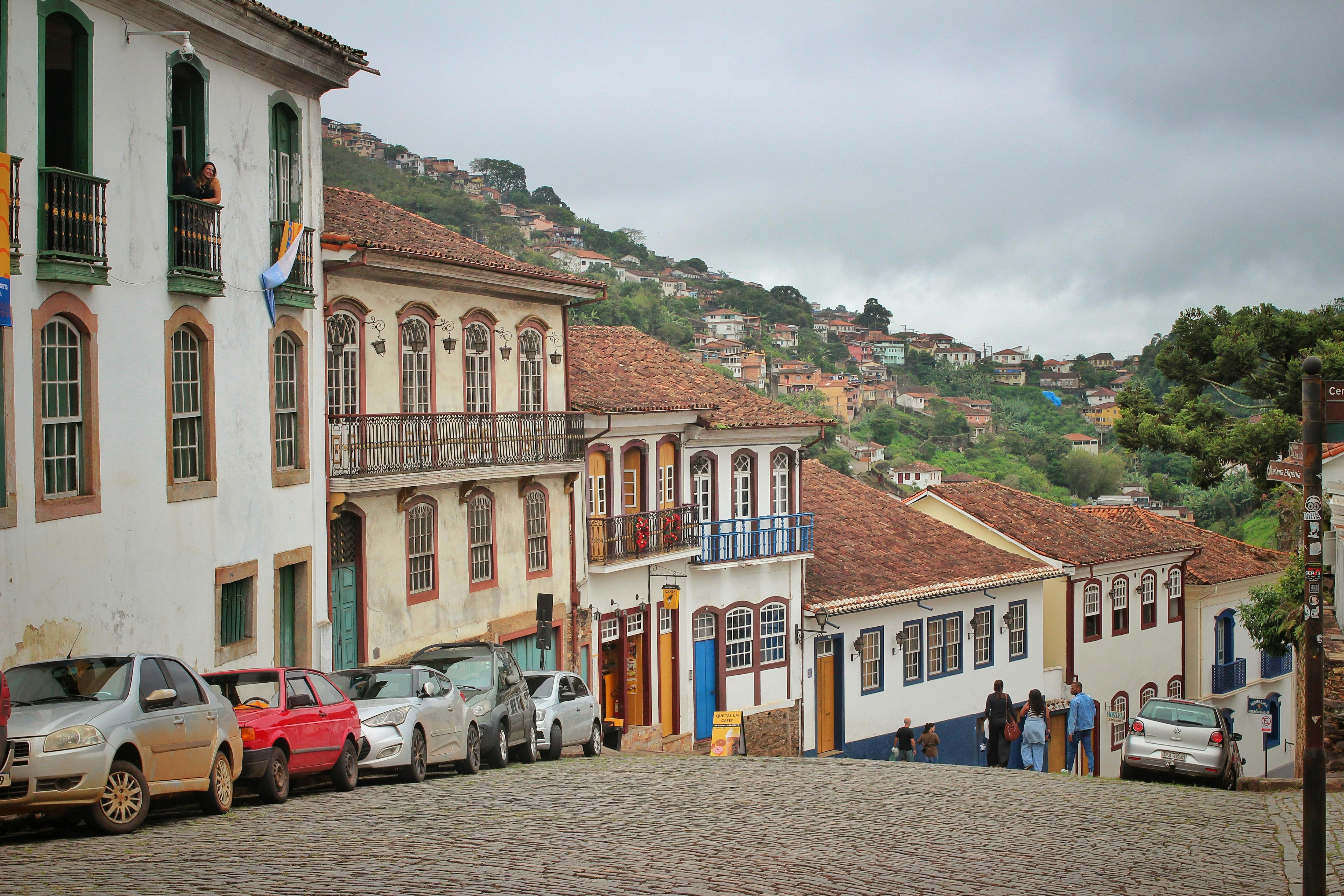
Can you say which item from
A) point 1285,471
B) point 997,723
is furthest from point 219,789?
point 997,723

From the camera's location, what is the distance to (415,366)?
1028 inches

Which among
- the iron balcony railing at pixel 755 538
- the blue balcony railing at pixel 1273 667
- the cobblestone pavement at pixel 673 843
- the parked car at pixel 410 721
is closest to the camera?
the cobblestone pavement at pixel 673 843

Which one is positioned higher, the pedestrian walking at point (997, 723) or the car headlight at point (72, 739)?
the car headlight at point (72, 739)

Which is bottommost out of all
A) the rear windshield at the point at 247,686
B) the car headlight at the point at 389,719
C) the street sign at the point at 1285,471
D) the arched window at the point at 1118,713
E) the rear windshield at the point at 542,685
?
the arched window at the point at 1118,713

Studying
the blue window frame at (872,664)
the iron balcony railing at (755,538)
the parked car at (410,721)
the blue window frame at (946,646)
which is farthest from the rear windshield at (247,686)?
the blue window frame at (946,646)

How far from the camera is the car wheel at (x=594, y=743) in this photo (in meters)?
23.5

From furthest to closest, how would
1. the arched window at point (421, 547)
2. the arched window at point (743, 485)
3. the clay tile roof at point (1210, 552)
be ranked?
1. the clay tile roof at point (1210, 552)
2. the arched window at point (743, 485)
3. the arched window at point (421, 547)

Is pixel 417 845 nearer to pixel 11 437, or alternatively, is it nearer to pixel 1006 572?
pixel 11 437

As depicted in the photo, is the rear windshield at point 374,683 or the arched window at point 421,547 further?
the arched window at point 421,547

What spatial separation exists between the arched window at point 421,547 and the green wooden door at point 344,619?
4.69 ft

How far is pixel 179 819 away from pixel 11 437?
5.34 metres

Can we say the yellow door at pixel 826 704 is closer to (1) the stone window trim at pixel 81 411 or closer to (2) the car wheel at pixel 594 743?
(2) the car wheel at pixel 594 743

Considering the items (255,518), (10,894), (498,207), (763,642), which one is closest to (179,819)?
(10,894)

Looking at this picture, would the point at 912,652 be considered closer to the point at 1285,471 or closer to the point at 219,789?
the point at 1285,471
